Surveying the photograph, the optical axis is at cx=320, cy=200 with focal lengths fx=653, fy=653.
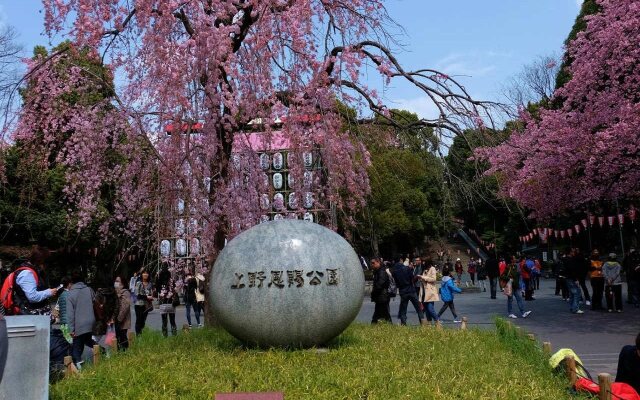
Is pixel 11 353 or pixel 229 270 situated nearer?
pixel 11 353

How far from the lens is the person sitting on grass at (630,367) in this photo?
636 centimetres

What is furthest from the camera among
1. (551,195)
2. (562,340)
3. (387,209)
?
(387,209)

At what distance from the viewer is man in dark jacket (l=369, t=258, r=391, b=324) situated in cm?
1434

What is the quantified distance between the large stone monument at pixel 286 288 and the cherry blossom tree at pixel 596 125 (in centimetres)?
570

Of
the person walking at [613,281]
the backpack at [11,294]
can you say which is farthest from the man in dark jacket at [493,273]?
the backpack at [11,294]

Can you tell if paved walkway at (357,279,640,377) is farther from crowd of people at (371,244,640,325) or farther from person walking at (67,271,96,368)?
person walking at (67,271,96,368)

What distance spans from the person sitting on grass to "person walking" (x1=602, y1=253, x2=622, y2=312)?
41.8 feet

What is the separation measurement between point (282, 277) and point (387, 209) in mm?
37658

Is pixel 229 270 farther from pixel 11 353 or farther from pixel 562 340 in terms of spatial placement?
pixel 562 340

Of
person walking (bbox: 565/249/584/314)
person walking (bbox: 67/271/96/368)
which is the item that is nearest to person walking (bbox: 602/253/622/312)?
person walking (bbox: 565/249/584/314)

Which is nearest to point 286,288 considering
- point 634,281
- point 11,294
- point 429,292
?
point 11,294

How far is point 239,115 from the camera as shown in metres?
12.6

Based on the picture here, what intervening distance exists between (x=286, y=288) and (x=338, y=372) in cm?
138

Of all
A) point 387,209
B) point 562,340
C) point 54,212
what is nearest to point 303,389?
point 562,340
